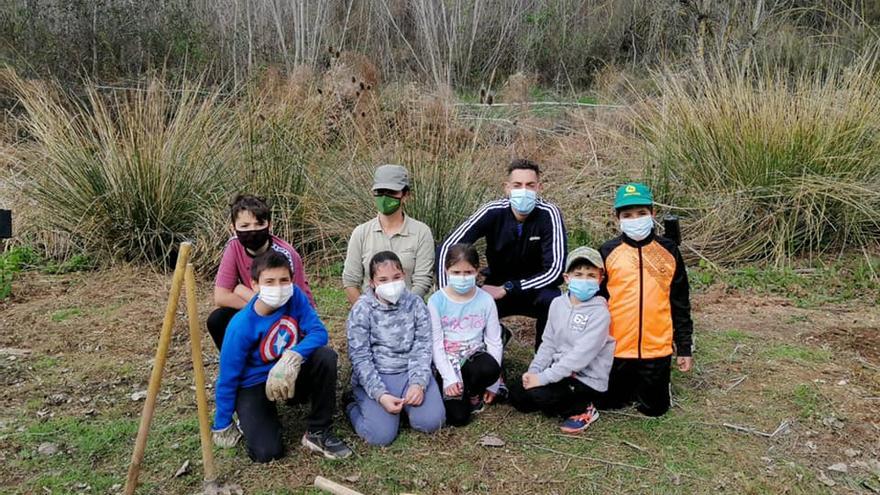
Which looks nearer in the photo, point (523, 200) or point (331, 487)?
point (331, 487)

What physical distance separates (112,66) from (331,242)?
182 inches

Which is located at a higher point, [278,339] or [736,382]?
[278,339]

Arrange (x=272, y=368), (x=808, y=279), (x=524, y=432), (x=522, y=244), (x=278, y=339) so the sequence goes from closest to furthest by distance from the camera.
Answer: (x=272, y=368) < (x=278, y=339) < (x=524, y=432) < (x=522, y=244) < (x=808, y=279)

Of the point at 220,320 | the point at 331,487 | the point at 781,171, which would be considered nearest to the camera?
the point at 331,487

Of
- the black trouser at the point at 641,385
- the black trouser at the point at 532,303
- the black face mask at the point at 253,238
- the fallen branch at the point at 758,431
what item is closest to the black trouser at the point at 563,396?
the black trouser at the point at 641,385

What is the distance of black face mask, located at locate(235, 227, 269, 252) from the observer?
→ 11.4 ft

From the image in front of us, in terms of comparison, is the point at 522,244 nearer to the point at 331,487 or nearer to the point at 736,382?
the point at 736,382

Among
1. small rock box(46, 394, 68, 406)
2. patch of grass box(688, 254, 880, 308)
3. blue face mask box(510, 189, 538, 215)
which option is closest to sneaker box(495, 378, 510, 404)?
blue face mask box(510, 189, 538, 215)

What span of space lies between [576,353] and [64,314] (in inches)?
141

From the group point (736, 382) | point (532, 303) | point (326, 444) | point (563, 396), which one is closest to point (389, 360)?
point (326, 444)

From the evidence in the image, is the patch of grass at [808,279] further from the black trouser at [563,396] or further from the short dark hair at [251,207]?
the short dark hair at [251,207]

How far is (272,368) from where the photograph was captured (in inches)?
121

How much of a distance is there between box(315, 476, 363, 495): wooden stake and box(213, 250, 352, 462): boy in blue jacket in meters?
0.27

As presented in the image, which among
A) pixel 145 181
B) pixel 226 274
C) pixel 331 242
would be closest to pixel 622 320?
pixel 226 274
